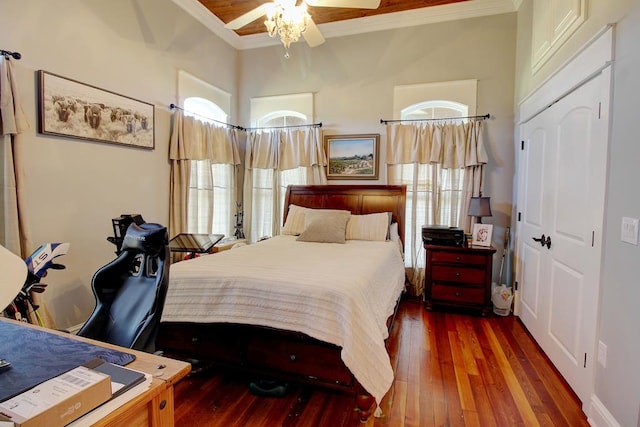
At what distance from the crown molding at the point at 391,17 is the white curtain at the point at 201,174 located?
127 centimetres

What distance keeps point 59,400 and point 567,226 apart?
2.82 m

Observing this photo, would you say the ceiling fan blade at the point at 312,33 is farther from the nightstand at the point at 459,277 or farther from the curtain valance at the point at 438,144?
the nightstand at the point at 459,277

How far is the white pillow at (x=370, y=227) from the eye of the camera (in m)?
3.60

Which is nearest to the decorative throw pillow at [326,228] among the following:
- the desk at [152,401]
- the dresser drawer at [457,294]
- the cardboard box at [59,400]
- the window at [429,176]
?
the window at [429,176]

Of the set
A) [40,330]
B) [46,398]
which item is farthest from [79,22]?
[46,398]

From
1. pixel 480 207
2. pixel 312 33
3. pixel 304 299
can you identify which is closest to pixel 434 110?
pixel 480 207

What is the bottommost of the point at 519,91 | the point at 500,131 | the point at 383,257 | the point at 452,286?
the point at 452,286

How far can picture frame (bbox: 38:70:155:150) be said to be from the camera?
2.54 m

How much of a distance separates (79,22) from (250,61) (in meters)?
2.37

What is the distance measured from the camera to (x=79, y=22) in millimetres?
2730

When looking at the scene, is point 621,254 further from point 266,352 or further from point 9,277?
point 9,277

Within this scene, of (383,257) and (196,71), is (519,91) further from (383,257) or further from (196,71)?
(196,71)

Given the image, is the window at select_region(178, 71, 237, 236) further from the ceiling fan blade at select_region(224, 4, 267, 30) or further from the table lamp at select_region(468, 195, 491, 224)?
the table lamp at select_region(468, 195, 491, 224)

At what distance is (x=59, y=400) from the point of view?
2.23 feet
